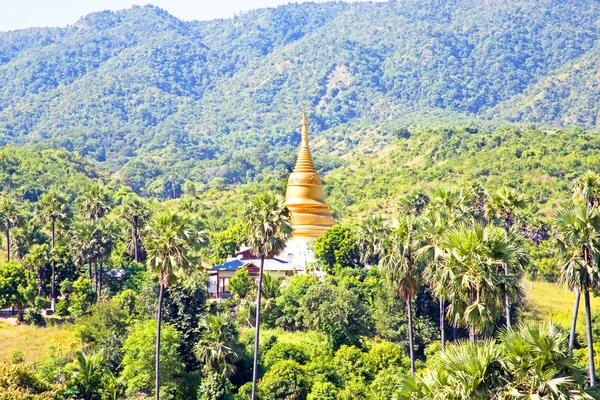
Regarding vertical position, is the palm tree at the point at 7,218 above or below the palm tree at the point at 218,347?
above

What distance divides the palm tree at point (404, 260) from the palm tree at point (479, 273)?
1368cm

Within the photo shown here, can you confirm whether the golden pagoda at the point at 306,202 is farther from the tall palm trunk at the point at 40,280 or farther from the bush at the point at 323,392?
the bush at the point at 323,392

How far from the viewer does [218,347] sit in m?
50.5

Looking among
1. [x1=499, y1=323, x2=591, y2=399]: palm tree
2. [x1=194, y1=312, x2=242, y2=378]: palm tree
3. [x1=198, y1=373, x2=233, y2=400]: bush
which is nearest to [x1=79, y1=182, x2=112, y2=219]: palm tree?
[x1=194, y1=312, x2=242, y2=378]: palm tree

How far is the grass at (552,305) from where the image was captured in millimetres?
64375

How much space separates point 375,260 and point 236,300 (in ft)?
38.8

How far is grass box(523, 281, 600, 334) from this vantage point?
64.4m

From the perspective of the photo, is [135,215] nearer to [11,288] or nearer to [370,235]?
[11,288]

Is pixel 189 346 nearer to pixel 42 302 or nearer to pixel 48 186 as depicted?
pixel 42 302

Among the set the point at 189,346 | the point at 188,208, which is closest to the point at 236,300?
the point at 189,346

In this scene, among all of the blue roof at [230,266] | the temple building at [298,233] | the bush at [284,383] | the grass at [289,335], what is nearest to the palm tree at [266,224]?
the bush at [284,383]

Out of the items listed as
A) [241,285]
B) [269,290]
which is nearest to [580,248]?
[269,290]

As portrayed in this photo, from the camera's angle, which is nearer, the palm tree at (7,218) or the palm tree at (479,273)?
the palm tree at (479,273)

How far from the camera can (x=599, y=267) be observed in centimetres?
3716
